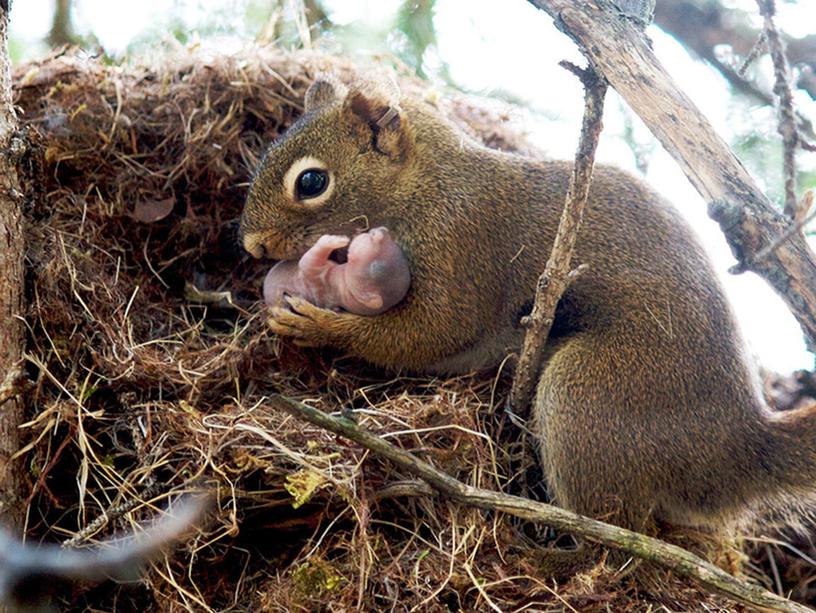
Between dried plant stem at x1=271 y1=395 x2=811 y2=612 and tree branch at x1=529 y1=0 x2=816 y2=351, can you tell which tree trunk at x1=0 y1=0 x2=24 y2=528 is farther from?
tree branch at x1=529 y1=0 x2=816 y2=351

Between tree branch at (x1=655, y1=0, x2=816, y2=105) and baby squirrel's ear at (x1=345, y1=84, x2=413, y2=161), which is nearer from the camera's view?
baby squirrel's ear at (x1=345, y1=84, x2=413, y2=161)

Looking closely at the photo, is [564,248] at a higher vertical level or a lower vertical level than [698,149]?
lower

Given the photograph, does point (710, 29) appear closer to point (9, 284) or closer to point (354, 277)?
point (354, 277)

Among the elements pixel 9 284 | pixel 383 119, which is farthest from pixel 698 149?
pixel 9 284

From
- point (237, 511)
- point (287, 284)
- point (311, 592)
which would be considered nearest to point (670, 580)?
point (311, 592)

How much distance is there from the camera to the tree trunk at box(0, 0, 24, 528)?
2906mm

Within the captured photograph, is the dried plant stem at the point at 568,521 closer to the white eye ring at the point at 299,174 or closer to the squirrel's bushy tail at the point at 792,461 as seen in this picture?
the squirrel's bushy tail at the point at 792,461

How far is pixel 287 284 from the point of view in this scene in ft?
12.3

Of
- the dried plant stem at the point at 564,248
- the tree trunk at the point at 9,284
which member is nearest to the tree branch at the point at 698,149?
the dried plant stem at the point at 564,248

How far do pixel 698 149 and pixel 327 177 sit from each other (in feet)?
5.45

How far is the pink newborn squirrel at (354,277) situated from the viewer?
3512mm

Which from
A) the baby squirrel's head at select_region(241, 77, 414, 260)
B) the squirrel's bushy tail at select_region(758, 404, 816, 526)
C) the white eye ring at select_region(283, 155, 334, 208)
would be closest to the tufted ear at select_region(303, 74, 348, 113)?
the baby squirrel's head at select_region(241, 77, 414, 260)

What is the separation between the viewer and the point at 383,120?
3809 mm

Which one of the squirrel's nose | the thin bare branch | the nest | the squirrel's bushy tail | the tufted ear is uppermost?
the thin bare branch
